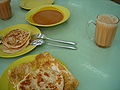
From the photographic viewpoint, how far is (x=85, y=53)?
100 cm

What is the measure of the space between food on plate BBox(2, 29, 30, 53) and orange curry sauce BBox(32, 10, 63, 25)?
0.21 meters

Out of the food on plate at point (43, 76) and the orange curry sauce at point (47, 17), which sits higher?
the orange curry sauce at point (47, 17)

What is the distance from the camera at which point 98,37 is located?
1.01m

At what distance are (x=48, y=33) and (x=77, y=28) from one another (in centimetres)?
25

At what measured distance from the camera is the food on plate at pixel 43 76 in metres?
0.70

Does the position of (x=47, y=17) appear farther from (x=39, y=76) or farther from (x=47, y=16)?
(x=39, y=76)

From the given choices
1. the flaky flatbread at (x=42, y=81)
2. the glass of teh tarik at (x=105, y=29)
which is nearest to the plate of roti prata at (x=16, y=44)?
the flaky flatbread at (x=42, y=81)

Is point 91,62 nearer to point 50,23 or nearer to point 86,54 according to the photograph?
point 86,54

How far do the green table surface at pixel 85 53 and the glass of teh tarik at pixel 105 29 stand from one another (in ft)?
0.15

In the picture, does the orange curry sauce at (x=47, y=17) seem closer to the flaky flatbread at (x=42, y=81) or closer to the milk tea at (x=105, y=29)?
the milk tea at (x=105, y=29)

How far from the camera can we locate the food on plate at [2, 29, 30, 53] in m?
1.01

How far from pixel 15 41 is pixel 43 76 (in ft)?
1.40

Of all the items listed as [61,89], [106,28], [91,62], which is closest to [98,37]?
[106,28]

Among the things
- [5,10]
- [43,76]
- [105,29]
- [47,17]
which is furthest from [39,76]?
[5,10]
